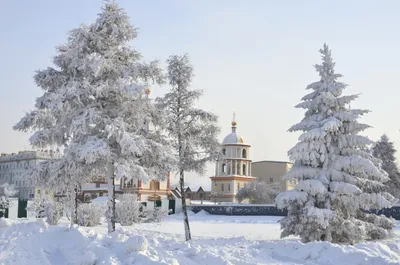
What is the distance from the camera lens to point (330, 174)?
20.8 m

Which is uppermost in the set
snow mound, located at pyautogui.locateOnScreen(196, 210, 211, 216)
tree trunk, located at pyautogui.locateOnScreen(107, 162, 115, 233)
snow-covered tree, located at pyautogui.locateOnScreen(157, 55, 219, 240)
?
snow-covered tree, located at pyautogui.locateOnScreen(157, 55, 219, 240)

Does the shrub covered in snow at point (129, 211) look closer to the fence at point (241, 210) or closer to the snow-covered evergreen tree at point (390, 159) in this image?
the fence at point (241, 210)

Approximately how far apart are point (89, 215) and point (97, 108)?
541 inches

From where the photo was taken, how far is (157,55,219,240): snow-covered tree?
74.1ft

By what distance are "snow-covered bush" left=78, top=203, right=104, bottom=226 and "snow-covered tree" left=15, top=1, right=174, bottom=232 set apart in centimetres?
1104

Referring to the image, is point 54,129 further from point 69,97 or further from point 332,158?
point 332,158

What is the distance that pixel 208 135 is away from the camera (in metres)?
22.7

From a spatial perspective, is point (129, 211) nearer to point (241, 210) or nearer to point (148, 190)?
point (241, 210)

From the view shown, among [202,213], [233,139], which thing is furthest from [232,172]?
[202,213]

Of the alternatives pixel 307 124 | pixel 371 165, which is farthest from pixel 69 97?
pixel 371 165

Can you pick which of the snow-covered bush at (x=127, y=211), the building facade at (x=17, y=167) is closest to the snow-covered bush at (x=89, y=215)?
the snow-covered bush at (x=127, y=211)

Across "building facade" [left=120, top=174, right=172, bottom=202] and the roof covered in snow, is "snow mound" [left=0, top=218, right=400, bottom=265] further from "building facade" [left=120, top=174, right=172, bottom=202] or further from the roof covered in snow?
the roof covered in snow

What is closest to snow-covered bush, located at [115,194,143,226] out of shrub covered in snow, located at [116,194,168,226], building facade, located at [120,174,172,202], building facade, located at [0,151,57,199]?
shrub covered in snow, located at [116,194,168,226]

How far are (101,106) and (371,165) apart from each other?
11.4 metres
